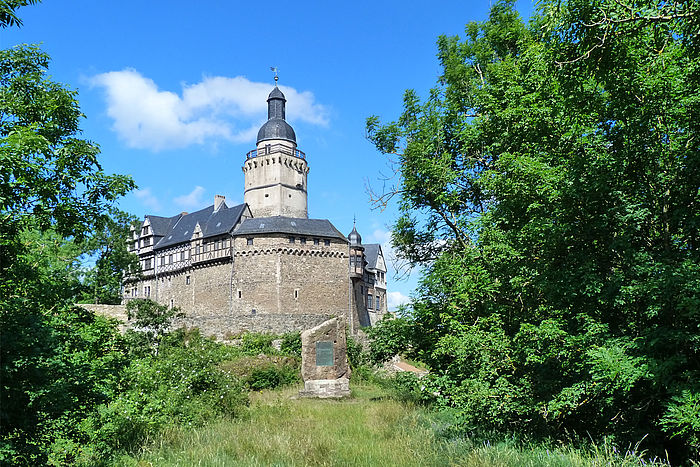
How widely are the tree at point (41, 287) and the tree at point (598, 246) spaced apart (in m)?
6.16

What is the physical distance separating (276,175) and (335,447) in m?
48.2

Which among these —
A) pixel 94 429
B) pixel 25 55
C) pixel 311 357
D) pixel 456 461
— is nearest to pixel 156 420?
pixel 94 429

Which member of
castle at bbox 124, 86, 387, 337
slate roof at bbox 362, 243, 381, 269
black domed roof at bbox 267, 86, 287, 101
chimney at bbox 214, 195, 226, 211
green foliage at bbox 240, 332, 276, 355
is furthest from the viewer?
slate roof at bbox 362, 243, 381, 269

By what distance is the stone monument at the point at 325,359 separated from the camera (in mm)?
20844

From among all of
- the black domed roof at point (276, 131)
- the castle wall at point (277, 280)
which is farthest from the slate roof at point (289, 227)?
the black domed roof at point (276, 131)

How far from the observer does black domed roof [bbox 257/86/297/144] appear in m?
58.9

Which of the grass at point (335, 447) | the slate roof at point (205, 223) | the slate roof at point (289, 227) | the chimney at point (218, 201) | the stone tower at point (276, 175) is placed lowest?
the grass at point (335, 447)

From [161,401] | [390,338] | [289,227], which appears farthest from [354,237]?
[161,401]

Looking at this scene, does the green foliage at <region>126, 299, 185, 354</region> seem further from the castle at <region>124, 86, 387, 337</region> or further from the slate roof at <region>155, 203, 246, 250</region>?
the slate roof at <region>155, 203, 246, 250</region>

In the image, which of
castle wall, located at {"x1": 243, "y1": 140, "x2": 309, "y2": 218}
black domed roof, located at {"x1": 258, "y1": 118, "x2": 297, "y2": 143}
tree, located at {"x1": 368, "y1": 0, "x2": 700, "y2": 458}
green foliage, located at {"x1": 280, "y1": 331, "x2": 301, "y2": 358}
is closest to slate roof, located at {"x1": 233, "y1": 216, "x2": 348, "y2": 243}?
castle wall, located at {"x1": 243, "y1": 140, "x2": 309, "y2": 218}

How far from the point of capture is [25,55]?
1019 cm

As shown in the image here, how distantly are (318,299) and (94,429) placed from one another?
127ft

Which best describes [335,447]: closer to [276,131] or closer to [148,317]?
[148,317]

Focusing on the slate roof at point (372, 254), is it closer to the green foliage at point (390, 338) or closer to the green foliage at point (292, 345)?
the green foliage at point (292, 345)
